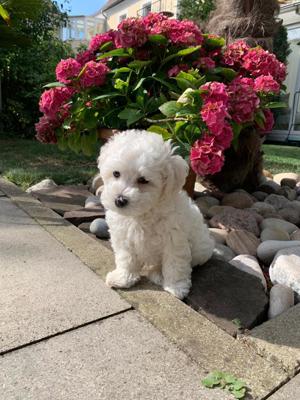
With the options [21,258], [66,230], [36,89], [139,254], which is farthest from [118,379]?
[36,89]

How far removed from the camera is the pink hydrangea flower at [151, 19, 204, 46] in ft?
10.2

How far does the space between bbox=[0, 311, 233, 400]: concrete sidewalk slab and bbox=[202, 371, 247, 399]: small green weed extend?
25 millimetres

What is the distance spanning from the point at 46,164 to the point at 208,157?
3727mm

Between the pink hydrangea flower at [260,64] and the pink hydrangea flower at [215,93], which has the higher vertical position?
the pink hydrangea flower at [260,64]

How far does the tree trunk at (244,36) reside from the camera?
425 centimetres

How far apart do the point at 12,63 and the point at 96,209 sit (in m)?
6.85

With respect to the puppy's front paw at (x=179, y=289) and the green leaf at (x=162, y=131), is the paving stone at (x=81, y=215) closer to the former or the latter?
the green leaf at (x=162, y=131)

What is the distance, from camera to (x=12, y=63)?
878 centimetres

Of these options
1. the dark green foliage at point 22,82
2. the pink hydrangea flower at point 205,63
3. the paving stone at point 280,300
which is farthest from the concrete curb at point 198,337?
the dark green foliage at point 22,82

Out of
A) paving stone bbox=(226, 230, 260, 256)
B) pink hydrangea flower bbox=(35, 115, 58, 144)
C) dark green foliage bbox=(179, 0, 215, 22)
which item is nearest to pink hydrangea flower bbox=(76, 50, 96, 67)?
pink hydrangea flower bbox=(35, 115, 58, 144)

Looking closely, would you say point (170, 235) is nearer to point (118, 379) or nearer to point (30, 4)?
point (118, 379)

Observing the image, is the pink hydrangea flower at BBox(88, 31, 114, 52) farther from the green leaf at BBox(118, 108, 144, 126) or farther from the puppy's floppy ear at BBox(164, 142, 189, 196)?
the puppy's floppy ear at BBox(164, 142, 189, 196)

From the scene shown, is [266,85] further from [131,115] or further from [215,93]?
[131,115]

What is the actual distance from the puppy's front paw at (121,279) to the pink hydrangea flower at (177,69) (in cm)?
177
